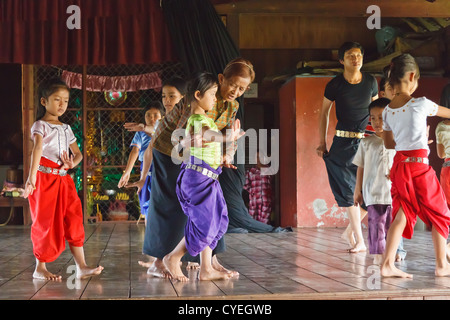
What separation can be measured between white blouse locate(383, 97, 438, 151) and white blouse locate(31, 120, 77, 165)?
5.77 ft

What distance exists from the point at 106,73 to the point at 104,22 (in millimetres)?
1637

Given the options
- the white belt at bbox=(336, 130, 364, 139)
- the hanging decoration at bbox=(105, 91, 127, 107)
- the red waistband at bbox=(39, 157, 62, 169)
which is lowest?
the red waistband at bbox=(39, 157, 62, 169)

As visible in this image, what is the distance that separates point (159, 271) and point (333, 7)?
398 cm

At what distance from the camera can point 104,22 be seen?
6.25m

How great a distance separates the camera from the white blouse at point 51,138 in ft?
10.7

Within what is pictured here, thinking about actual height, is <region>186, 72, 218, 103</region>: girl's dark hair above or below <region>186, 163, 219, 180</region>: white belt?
above

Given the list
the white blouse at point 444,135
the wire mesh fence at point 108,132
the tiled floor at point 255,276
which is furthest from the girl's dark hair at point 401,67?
the wire mesh fence at point 108,132

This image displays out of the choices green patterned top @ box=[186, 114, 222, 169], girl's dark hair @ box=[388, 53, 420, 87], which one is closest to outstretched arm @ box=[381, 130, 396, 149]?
girl's dark hair @ box=[388, 53, 420, 87]

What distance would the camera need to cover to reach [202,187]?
10.2 ft

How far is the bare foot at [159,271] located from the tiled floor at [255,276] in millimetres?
58

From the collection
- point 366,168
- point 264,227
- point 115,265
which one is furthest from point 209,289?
point 264,227

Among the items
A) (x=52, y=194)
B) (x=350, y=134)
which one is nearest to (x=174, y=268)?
(x=52, y=194)

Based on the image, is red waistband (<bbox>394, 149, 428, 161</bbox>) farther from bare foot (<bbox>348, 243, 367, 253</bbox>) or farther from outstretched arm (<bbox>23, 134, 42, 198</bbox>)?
outstretched arm (<bbox>23, 134, 42, 198</bbox>)

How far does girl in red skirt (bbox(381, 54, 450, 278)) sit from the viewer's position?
315cm
